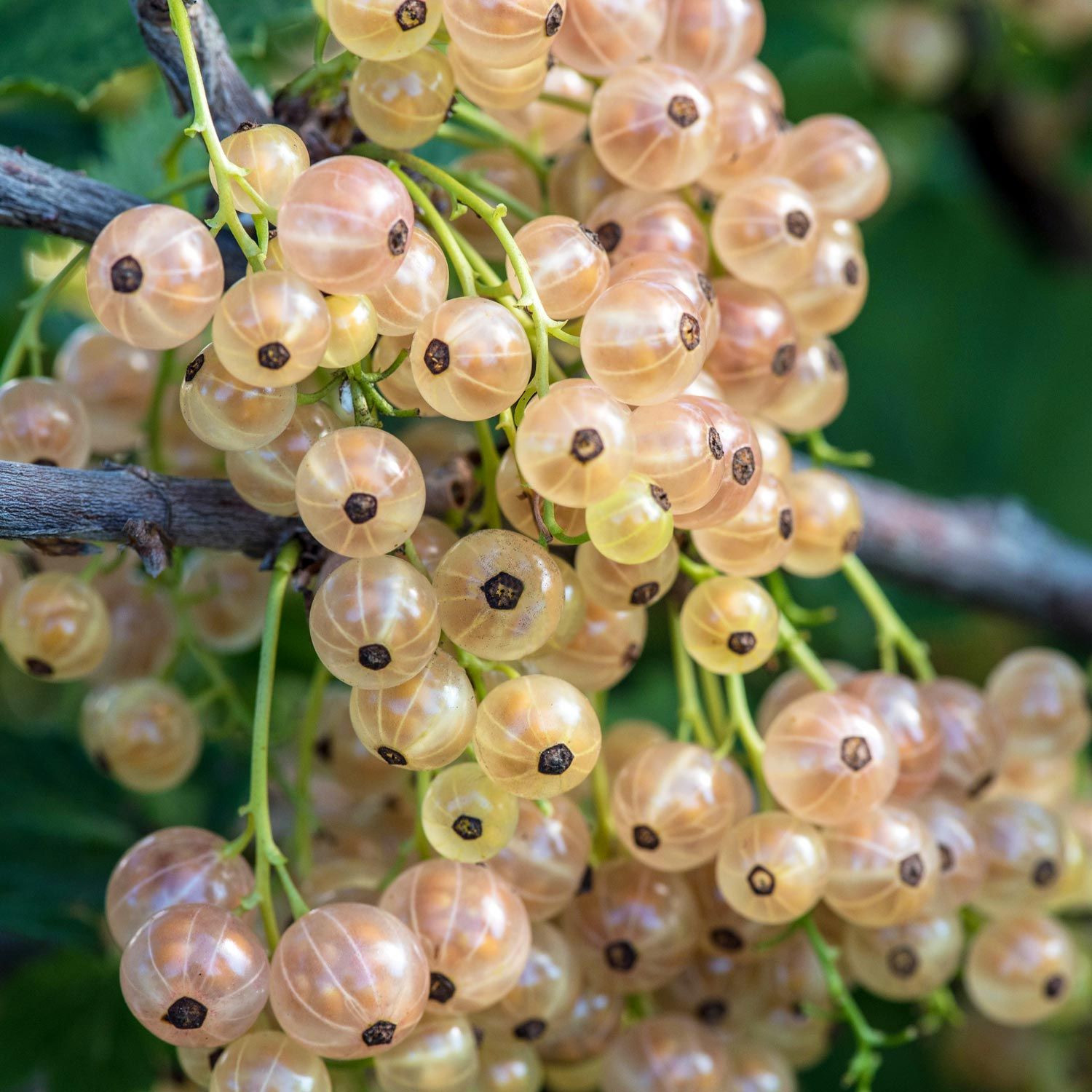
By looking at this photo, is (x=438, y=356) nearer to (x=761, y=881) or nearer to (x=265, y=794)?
(x=265, y=794)

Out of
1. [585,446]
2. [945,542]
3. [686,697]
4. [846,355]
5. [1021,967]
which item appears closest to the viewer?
[585,446]

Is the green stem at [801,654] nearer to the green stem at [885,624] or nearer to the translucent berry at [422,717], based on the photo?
the green stem at [885,624]

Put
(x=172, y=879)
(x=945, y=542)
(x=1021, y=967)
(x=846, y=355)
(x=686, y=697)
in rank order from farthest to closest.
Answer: (x=846, y=355) < (x=945, y=542) < (x=1021, y=967) < (x=686, y=697) < (x=172, y=879)

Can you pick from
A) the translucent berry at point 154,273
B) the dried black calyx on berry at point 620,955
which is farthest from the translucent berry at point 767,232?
the dried black calyx on berry at point 620,955

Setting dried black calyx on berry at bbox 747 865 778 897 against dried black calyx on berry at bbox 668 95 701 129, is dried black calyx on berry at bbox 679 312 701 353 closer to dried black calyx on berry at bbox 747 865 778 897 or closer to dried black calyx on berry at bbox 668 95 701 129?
dried black calyx on berry at bbox 668 95 701 129

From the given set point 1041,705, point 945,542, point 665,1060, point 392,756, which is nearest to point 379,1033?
point 392,756
